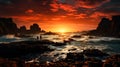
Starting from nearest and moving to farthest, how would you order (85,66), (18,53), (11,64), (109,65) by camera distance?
1. (11,64)
2. (85,66)
3. (109,65)
4. (18,53)

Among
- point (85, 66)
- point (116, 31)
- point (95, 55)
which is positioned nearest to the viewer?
point (85, 66)

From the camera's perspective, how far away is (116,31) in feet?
636

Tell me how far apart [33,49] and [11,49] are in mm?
6078

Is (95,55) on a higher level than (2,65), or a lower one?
lower

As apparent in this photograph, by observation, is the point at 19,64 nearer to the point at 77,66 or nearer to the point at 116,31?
the point at 77,66

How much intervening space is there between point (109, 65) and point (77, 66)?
370 cm

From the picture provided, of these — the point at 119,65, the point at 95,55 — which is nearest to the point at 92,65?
the point at 119,65

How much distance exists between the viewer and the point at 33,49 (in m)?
55.0

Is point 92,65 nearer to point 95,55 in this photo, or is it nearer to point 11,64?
point 11,64

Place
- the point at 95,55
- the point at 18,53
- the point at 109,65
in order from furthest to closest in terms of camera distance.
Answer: the point at 18,53 < the point at 95,55 < the point at 109,65

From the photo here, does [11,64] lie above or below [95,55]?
above

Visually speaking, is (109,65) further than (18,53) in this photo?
No

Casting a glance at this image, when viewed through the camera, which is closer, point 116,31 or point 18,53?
point 18,53

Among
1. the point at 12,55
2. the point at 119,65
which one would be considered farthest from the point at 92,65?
the point at 12,55
